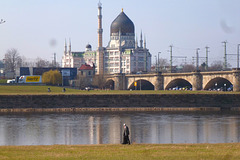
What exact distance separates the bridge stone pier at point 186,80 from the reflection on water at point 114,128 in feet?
82.7

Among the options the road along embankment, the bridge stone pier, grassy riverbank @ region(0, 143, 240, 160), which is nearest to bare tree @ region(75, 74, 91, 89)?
the bridge stone pier

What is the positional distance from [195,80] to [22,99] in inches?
1586

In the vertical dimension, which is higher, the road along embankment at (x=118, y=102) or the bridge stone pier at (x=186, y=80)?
the bridge stone pier at (x=186, y=80)

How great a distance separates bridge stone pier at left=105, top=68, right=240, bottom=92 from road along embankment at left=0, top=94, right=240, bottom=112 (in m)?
16.5

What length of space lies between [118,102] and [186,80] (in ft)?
113

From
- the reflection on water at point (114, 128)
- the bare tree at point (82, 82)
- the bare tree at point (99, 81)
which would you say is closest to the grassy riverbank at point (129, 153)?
the reflection on water at point (114, 128)

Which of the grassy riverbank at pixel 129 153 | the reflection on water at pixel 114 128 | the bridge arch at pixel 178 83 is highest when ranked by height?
the bridge arch at pixel 178 83

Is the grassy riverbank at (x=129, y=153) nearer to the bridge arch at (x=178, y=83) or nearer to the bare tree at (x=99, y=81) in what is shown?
the bridge arch at (x=178, y=83)

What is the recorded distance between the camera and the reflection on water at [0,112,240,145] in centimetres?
4250

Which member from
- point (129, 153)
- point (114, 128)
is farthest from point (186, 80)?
point (129, 153)

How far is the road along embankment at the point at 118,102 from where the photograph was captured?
7612cm

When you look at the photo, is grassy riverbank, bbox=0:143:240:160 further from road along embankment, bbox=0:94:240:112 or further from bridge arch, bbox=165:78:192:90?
bridge arch, bbox=165:78:192:90

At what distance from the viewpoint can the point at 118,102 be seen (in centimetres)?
7762

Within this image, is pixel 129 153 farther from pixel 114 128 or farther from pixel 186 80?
pixel 186 80
